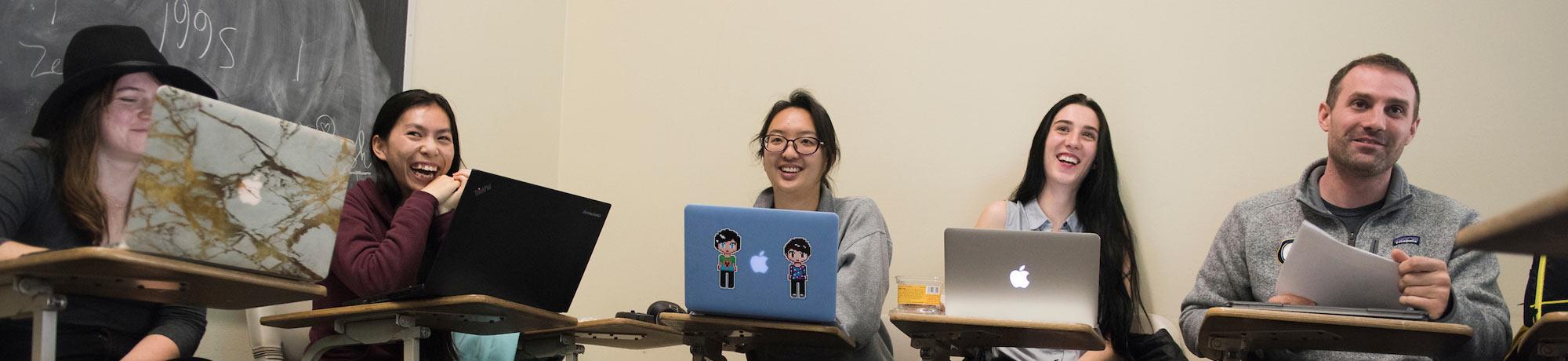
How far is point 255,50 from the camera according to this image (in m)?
3.21

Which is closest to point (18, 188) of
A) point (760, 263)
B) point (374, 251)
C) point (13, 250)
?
point (13, 250)

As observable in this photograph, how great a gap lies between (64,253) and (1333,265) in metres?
2.24

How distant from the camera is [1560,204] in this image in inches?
40.8

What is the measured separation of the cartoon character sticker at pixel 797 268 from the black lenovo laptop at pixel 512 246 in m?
0.46

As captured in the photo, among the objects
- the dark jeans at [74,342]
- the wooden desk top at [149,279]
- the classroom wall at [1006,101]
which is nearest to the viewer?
the wooden desk top at [149,279]

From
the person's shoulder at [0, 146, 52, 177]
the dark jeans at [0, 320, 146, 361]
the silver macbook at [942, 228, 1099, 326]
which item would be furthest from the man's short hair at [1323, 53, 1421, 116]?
the person's shoulder at [0, 146, 52, 177]

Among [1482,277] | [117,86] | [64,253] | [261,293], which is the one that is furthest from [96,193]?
[1482,277]

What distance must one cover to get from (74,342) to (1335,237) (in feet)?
9.57

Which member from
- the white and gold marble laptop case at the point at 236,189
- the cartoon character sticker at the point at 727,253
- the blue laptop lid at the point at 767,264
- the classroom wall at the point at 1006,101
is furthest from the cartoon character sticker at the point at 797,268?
the classroom wall at the point at 1006,101

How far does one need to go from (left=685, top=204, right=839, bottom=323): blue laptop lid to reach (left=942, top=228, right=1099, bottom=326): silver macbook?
31 centimetres

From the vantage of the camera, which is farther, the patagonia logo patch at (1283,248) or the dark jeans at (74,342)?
the patagonia logo patch at (1283,248)

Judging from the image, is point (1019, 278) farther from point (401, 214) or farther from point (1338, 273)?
point (401, 214)

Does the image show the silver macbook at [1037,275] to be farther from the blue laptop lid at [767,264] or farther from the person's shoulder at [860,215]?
the person's shoulder at [860,215]

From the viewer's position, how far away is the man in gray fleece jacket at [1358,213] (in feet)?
9.54
